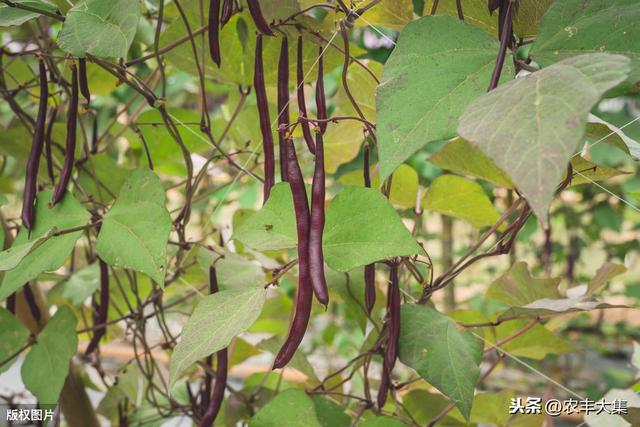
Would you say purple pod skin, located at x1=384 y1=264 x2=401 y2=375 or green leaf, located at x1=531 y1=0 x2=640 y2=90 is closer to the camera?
green leaf, located at x1=531 y1=0 x2=640 y2=90

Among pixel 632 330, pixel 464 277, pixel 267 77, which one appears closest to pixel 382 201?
pixel 267 77

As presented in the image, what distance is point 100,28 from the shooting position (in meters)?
0.33

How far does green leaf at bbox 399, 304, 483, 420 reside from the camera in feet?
1.24

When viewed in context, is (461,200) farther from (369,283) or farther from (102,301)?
(102,301)

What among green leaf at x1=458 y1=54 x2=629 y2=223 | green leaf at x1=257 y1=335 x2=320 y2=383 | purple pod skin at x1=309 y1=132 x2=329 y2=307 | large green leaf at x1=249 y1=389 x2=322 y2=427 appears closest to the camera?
green leaf at x1=458 y1=54 x2=629 y2=223

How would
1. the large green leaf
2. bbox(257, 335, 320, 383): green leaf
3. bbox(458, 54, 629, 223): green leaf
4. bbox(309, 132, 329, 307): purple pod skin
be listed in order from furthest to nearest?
bbox(257, 335, 320, 383): green leaf, the large green leaf, bbox(309, 132, 329, 307): purple pod skin, bbox(458, 54, 629, 223): green leaf

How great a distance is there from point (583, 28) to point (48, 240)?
1.02ft

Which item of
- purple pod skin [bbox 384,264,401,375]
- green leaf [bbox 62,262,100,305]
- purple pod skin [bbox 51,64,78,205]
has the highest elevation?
purple pod skin [bbox 51,64,78,205]

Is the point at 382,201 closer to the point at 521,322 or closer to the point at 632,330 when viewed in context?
the point at 521,322

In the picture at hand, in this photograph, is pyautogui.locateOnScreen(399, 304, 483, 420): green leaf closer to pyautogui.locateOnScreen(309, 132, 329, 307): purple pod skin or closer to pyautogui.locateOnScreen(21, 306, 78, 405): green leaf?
pyautogui.locateOnScreen(309, 132, 329, 307): purple pod skin

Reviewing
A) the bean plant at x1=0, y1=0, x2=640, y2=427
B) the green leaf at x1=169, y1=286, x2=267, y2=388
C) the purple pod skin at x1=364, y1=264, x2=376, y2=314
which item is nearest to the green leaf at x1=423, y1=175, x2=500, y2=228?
the bean plant at x1=0, y1=0, x2=640, y2=427

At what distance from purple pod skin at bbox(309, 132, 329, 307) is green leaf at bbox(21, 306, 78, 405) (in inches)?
9.7

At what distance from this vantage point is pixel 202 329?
33 centimetres

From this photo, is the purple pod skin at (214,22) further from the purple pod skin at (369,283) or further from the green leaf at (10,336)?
the green leaf at (10,336)
